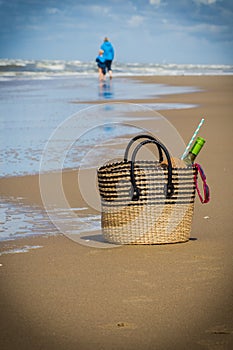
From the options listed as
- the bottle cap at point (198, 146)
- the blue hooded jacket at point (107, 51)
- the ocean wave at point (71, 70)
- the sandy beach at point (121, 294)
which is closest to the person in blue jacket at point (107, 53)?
the blue hooded jacket at point (107, 51)

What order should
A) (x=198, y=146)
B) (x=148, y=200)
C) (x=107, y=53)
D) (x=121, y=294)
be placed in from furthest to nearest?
(x=107, y=53) → (x=198, y=146) → (x=148, y=200) → (x=121, y=294)

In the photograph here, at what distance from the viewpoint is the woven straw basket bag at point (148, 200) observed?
4.73 meters

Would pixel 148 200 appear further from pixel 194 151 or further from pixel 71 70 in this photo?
pixel 71 70

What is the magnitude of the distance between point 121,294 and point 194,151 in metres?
1.47

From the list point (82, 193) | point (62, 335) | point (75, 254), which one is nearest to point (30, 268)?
point (75, 254)

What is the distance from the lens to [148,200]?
15.6ft

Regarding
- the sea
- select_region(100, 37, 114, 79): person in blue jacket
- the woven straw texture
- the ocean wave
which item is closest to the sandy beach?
the woven straw texture

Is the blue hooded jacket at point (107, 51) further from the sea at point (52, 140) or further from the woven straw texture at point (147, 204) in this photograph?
the woven straw texture at point (147, 204)

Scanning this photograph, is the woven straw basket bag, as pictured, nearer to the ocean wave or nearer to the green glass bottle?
the green glass bottle

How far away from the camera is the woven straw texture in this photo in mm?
4738

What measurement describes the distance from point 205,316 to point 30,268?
4.31 ft

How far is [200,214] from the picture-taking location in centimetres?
594

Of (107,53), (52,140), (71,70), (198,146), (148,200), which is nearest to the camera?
(148,200)

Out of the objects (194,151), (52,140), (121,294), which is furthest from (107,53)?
(121,294)
